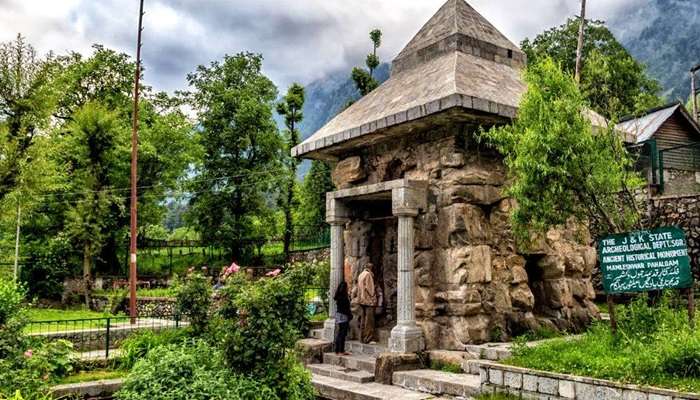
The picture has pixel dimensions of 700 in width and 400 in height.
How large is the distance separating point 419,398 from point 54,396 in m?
5.12

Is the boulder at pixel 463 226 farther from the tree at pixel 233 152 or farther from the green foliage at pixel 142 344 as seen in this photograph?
the tree at pixel 233 152

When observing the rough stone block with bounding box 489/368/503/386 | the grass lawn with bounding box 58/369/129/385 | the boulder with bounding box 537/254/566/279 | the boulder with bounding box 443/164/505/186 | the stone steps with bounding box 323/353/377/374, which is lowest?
the grass lawn with bounding box 58/369/129/385

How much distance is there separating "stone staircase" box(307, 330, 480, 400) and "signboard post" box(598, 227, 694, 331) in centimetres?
218

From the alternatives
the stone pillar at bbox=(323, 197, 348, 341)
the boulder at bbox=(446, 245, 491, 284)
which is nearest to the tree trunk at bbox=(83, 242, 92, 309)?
the stone pillar at bbox=(323, 197, 348, 341)

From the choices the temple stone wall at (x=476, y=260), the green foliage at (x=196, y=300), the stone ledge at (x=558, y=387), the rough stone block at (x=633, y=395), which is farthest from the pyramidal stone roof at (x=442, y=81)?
the rough stone block at (x=633, y=395)

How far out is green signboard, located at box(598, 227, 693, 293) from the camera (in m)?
6.88

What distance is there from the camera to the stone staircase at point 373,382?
7.80 metres

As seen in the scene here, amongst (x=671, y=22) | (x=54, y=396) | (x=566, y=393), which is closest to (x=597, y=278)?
(x=566, y=393)

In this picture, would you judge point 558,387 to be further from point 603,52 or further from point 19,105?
point 603,52

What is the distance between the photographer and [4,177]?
508 inches

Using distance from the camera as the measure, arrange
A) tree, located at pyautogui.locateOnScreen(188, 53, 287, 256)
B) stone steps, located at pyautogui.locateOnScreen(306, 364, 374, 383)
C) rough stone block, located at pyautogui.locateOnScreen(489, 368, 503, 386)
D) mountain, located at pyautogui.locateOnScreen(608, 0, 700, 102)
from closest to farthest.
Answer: rough stone block, located at pyautogui.locateOnScreen(489, 368, 503, 386)
stone steps, located at pyautogui.locateOnScreen(306, 364, 374, 383)
tree, located at pyautogui.locateOnScreen(188, 53, 287, 256)
mountain, located at pyautogui.locateOnScreen(608, 0, 700, 102)

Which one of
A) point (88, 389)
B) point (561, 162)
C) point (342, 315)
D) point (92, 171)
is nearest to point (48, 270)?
point (92, 171)

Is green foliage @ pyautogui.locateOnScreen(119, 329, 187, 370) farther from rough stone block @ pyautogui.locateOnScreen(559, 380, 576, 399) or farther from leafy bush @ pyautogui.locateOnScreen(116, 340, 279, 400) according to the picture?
rough stone block @ pyautogui.locateOnScreen(559, 380, 576, 399)

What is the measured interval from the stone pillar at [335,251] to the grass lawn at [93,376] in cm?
362
